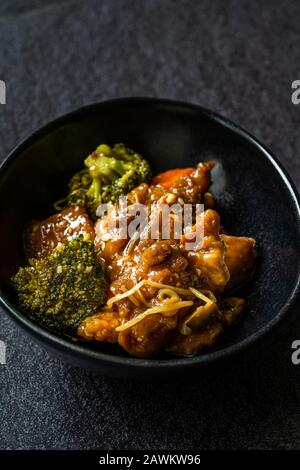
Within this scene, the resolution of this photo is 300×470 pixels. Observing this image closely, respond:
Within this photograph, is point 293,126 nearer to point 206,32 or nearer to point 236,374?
point 206,32

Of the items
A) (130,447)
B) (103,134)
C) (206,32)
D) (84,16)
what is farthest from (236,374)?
(84,16)

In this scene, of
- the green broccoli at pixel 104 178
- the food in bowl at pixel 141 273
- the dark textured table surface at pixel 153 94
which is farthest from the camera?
the green broccoli at pixel 104 178

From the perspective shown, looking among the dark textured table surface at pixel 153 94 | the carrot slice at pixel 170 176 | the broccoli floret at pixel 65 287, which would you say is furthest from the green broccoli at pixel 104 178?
the dark textured table surface at pixel 153 94

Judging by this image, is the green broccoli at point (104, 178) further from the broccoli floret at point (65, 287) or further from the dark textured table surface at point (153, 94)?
the dark textured table surface at point (153, 94)

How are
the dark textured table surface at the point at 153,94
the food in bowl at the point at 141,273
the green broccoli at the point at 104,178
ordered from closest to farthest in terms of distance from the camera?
the food in bowl at the point at 141,273 < the dark textured table surface at the point at 153,94 < the green broccoli at the point at 104,178

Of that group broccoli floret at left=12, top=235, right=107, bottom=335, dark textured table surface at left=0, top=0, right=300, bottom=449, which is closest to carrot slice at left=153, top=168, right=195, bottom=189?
broccoli floret at left=12, top=235, right=107, bottom=335

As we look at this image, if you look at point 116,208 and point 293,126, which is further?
point 293,126
